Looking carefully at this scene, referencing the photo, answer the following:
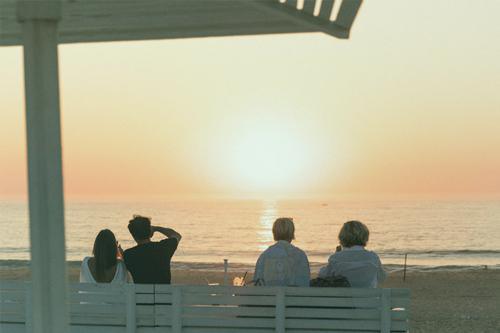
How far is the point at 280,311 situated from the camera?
5.48 m

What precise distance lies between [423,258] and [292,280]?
36.8 m

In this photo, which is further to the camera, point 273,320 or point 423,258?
point 423,258

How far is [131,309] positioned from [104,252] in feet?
1.60

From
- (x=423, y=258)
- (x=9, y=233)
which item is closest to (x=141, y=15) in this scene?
(x=423, y=258)

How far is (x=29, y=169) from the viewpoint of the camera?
10.8 feet

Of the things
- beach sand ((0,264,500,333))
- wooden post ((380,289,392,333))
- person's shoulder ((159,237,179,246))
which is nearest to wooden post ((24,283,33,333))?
person's shoulder ((159,237,179,246))

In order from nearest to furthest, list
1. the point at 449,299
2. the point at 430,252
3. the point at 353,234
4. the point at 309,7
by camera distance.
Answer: the point at 309,7, the point at 353,234, the point at 449,299, the point at 430,252

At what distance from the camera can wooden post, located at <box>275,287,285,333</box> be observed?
5465 mm

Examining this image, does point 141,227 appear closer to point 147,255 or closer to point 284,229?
point 147,255

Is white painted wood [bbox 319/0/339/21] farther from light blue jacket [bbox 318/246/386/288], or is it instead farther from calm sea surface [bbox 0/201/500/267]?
calm sea surface [bbox 0/201/500/267]

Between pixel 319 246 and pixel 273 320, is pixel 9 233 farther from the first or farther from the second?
pixel 273 320

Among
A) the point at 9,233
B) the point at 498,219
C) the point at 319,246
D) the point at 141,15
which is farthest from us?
the point at 498,219

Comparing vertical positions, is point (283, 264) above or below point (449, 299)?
above

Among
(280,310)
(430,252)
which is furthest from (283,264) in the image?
(430,252)
